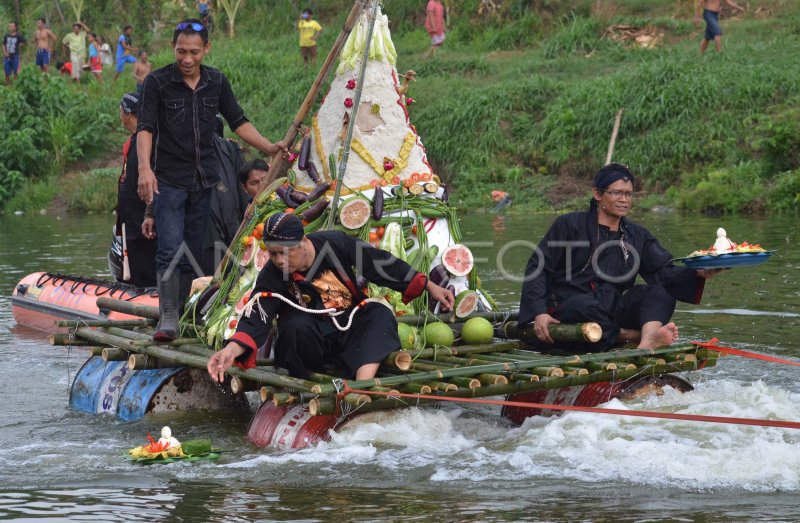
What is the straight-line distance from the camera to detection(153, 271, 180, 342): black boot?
784cm

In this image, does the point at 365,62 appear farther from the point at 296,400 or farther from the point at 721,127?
the point at 721,127

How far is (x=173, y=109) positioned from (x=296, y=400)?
2.51m

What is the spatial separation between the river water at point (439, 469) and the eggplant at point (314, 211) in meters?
1.33

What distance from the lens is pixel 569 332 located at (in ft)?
23.9

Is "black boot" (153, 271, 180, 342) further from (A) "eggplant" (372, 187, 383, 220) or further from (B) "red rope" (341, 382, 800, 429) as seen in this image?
(B) "red rope" (341, 382, 800, 429)

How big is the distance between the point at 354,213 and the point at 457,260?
0.71 meters

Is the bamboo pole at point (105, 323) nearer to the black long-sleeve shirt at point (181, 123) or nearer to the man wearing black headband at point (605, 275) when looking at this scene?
the black long-sleeve shirt at point (181, 123)

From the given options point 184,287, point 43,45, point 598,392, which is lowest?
point 598,392

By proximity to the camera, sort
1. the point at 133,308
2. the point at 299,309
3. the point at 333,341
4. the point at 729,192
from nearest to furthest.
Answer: the point at 299,309, the point at 333,341, the point at 133,308, the point at 729,192

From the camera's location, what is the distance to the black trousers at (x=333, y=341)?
21.8 feet

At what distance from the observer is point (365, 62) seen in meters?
7.82

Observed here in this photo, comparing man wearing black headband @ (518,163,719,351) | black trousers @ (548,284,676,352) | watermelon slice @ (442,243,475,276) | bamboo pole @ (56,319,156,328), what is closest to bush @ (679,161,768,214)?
man wearing black headband @ (518,163,719,351)

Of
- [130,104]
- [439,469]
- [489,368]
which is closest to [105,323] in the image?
[130,104]

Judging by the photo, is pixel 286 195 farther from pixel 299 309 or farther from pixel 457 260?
pixel 299 309
